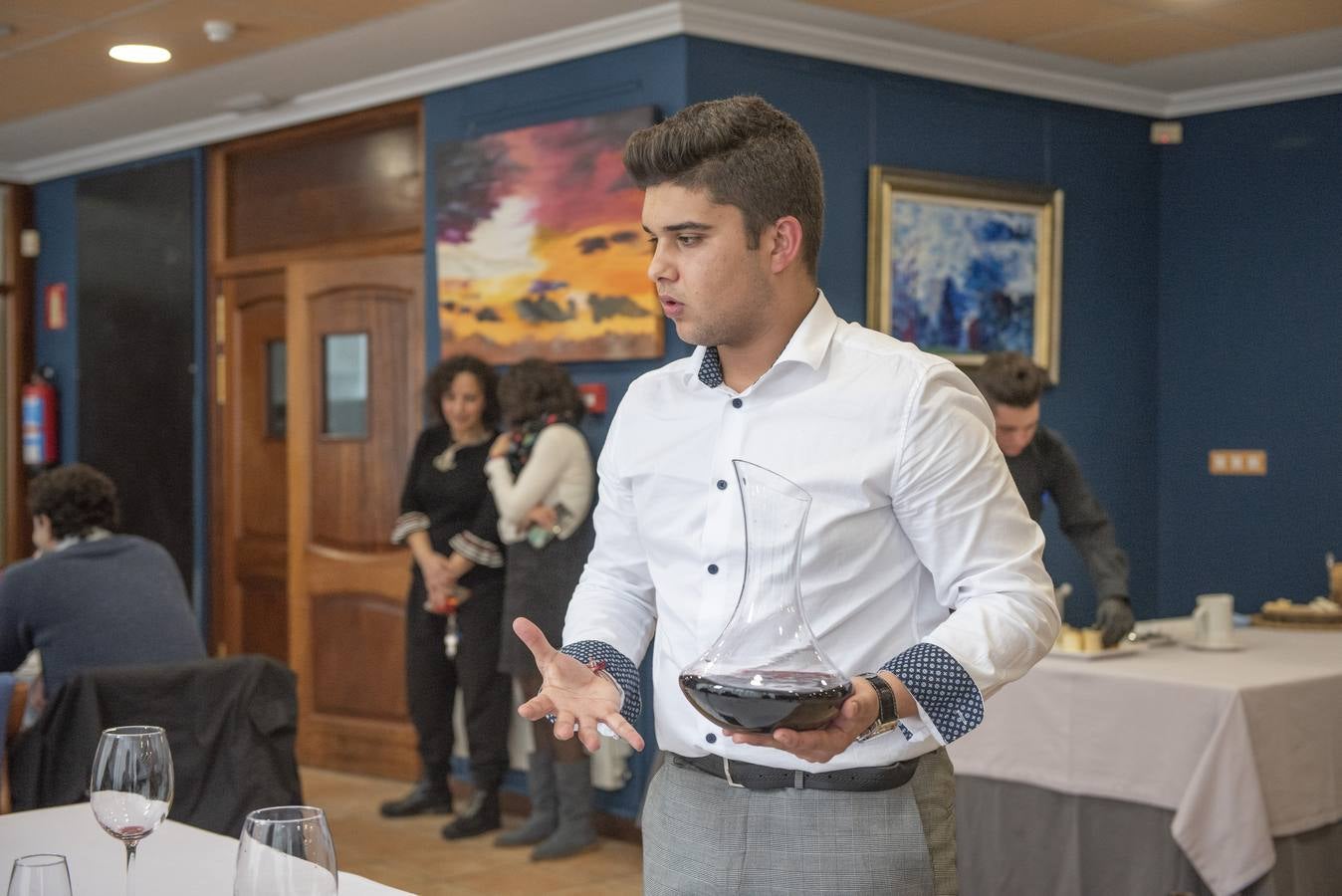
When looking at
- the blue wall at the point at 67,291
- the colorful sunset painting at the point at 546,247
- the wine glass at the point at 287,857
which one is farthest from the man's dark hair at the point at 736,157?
the blue wall at the point at 67,291

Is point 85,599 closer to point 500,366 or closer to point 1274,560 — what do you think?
point 500,366

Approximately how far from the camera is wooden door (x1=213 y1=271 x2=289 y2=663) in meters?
6.75

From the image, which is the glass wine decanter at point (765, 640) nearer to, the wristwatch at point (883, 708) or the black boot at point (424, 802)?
the wristwatch at point (883, 708)

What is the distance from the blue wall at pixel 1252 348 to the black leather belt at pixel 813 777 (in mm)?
4732

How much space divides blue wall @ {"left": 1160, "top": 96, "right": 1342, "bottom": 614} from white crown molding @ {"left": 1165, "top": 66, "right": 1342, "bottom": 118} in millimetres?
48

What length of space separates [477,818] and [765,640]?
3.92 meters

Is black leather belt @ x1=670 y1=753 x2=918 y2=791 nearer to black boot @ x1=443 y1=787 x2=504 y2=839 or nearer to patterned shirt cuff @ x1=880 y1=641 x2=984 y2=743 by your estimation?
patterned shirt cuff @ x1=880 y1=641 x2=984 y2=743

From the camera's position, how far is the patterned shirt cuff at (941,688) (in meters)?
1.54

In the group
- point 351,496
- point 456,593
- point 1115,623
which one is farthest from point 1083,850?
point 351,496

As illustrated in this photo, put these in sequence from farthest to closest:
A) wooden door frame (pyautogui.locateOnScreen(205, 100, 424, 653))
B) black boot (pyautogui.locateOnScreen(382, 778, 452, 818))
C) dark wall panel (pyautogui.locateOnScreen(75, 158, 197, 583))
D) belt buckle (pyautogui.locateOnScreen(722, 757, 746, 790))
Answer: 1. dark wall panel (pyautogui.locateOnScreen(75, 158, 197, 583))
2. wooden door frame (pyautogui.locateOnScreen(205, 100, 424, 653))
3. black boot (pyautogui.locateOnScreen(382, 778, 452, 818))
4. belt buckle (pyautogui.locateOnScreen(722, 757, 746, 790))

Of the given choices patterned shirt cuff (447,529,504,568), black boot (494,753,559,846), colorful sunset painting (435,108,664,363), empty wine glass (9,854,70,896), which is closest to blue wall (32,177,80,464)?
colorful sunset painting (435,108,664,363)

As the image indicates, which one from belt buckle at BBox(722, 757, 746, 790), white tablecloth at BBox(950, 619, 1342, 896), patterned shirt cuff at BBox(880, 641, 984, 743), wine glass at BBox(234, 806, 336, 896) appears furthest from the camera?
white tablecloth at BBox(950, 619, 1342, 896)

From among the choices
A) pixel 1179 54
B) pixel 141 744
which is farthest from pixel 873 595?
pixel 1179 54

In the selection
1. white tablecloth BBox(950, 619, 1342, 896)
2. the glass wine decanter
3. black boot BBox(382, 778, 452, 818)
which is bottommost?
black boot BBox(382, 778, 452, 818)
